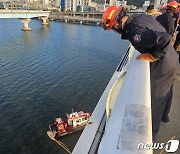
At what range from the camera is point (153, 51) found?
2961 mm

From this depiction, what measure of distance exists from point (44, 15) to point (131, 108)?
8314 centimetres

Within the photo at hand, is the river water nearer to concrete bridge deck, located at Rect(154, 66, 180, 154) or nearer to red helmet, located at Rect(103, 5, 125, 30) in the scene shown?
concrete bridge deck, located at Rect(154, 66, 180, 154)

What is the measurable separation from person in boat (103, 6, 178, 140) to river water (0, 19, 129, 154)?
14.7 meters

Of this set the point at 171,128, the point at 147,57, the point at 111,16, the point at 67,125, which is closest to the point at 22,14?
the point at 67,125

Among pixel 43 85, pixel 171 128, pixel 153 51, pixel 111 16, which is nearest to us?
pixel 153 51

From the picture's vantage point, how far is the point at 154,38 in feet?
8.89

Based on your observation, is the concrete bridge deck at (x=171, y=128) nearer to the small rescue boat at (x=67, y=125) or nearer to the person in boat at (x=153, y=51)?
the person in boat at (x=153, y=51)

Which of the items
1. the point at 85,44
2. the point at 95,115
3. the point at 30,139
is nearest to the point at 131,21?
the point at 95,115

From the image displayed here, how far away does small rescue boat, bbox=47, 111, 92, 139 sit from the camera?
18.4m

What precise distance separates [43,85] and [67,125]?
8.88m

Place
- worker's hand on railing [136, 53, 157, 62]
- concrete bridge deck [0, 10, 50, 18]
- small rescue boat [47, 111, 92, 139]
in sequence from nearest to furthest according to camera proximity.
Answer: worker's hand on railing [136, 53, 157, 62] → small rescue boat [47, 111, 92, 139] → concrete bridge deck [0, 10, 50, 18]

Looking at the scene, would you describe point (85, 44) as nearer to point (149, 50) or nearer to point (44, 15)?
point (44, 15)

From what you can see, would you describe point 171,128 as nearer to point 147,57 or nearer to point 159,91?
point 159,91

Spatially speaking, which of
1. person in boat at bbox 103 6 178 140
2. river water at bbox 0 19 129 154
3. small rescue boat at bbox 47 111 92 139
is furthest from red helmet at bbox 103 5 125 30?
small rescue boat at bbox 47 111 92 139
